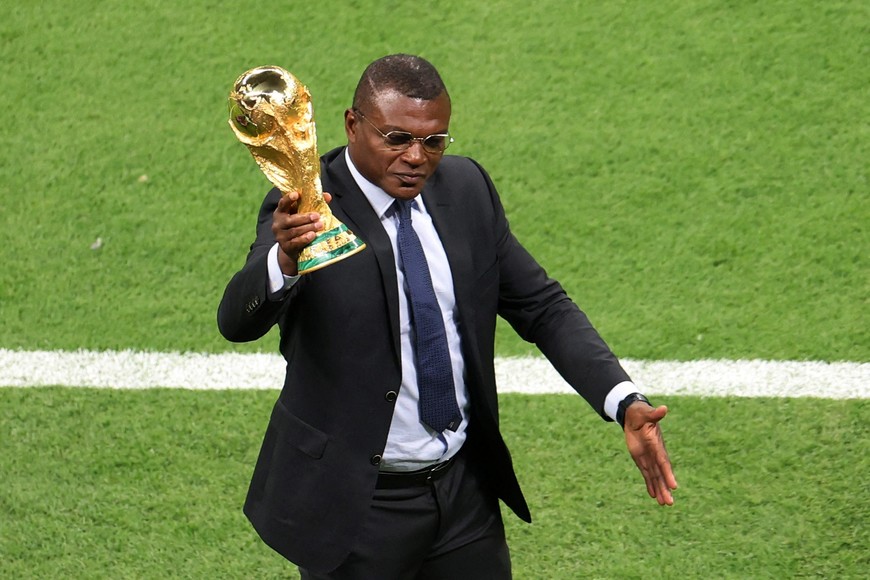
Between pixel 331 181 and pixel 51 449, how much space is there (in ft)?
8.20

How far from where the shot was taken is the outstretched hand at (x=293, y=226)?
284 centimetres

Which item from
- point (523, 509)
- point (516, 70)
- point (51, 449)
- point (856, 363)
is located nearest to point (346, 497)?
point (523, 509)

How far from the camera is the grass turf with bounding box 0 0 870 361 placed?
5.90m

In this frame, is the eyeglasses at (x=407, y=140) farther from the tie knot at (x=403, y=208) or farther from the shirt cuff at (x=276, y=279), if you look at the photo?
the shirt cuff at (x=276, y=279)

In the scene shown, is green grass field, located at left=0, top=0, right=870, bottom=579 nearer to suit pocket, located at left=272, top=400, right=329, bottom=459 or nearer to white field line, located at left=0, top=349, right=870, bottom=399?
white field line, located at left=0, top=349, right=870, bottom=399

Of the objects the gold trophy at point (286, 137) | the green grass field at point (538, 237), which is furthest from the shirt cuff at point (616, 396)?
the green grass field at point (538, 237)

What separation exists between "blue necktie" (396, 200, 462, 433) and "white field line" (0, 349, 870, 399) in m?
2.18

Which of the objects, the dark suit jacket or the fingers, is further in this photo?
the dark suit jacket

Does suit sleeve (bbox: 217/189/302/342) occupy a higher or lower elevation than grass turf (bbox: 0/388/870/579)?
higher

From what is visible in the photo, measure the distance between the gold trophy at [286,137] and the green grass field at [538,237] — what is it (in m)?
2.17

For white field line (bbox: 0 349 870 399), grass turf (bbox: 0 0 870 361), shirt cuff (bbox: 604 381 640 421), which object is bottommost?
white field line (bbox: 0 349 870 399)

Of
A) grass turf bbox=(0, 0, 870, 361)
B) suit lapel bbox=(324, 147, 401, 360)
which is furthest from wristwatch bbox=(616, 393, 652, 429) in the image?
grass turf bbox=(0, 0, 870, 361)

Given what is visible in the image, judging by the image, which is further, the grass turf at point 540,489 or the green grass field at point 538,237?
the green grass field at point 538,237

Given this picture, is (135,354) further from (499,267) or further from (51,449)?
(499,267)
